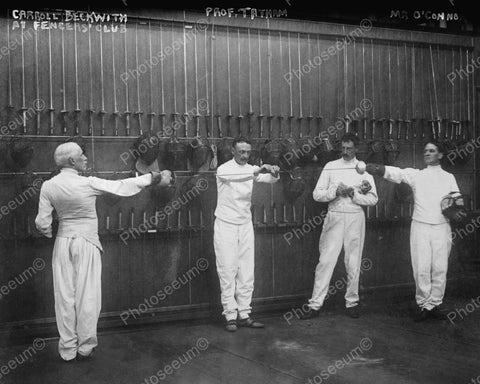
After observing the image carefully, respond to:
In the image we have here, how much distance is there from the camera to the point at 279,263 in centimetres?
769

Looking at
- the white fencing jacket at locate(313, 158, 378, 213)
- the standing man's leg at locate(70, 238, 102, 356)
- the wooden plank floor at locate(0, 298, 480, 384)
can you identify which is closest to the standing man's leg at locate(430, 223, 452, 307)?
the wooden plank floor at locate(0, 298, 480, 384)

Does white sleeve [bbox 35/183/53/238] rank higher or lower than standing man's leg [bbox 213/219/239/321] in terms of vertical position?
higher

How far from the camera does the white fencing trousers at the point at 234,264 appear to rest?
660cm

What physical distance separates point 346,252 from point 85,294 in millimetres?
2887

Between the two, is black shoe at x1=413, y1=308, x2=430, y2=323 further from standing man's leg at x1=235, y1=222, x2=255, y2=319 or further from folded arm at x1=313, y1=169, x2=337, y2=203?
standing man's leg at x1=235, y1=222, x2=255, y2=319

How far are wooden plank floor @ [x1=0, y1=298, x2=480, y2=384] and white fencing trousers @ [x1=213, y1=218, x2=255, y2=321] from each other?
27 cm

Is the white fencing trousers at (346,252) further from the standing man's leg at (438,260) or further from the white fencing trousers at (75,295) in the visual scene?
the white fencing trousers at (75,295)

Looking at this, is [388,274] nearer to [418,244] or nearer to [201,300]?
[418,244]

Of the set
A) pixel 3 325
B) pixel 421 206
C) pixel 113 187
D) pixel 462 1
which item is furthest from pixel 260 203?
pixel 462 1

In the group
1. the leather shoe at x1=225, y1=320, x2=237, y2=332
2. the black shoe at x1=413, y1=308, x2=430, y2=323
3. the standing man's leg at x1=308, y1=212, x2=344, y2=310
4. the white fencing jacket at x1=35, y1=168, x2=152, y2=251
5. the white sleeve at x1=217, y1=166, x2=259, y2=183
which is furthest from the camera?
the standing man's leg at x1=308, y1=212, x2=344, y2=310

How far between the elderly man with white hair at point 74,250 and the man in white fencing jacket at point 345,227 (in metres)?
2.41

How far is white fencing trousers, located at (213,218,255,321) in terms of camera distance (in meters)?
6.60

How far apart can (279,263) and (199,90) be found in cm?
211

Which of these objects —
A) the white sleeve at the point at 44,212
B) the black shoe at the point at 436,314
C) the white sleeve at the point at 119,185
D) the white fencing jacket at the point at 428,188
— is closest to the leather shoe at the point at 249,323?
the black shoe at the point at 436,314
